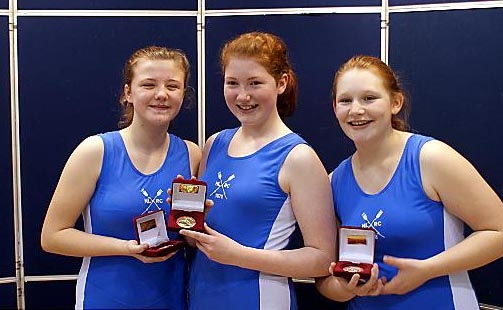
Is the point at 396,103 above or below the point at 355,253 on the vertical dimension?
above

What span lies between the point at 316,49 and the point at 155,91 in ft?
2.87

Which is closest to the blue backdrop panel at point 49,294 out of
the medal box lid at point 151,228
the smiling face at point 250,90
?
the medal box lid at point 151,228

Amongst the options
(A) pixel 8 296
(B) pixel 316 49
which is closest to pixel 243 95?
(B) pixel 316 49

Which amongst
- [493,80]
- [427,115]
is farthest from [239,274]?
[493,80]

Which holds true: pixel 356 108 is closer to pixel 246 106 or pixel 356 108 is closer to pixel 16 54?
pixel 246 106

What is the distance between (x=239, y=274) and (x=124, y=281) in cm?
36

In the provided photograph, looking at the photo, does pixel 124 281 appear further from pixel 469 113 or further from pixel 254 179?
pixel 469 113

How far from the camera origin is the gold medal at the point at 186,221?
70.9 inches

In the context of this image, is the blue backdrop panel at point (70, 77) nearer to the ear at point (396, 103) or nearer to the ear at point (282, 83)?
the ear at point (282, 83)

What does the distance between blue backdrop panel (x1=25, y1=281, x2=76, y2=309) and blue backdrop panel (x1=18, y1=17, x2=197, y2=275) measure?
0.37 metres

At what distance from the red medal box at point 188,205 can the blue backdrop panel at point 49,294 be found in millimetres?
1222

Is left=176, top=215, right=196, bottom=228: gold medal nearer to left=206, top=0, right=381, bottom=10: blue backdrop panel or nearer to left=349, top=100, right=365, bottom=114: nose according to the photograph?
left=349, top=100, right=365, bottom=114: nose

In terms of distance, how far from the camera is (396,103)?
188 centimetres

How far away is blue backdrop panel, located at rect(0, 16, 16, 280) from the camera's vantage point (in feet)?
8.82
